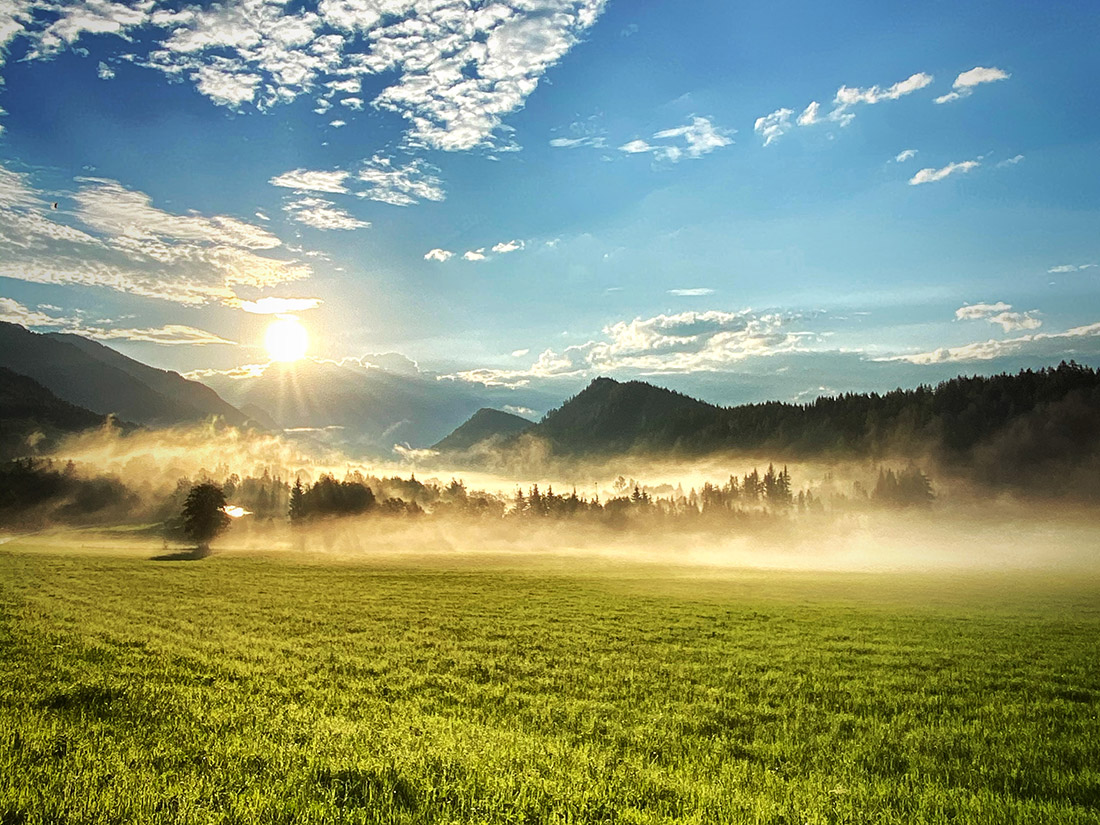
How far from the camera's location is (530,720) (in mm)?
18891

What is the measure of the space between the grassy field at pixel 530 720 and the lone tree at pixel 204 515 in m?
127

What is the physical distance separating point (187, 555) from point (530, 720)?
149 m

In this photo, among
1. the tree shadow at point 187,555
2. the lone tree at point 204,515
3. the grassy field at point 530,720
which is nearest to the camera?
the grassy field at point 530,720

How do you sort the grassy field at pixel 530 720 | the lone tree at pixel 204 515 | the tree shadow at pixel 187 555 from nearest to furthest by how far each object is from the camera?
the grassy field at pixel 530 720
the tree shadow at pixel 187 555
the lone tree at pixel 204 515

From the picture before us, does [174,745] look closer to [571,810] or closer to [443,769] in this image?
[443,769]

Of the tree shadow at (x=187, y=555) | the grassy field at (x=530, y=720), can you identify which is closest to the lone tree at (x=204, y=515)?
the tree shadow at (x=187, y=555)

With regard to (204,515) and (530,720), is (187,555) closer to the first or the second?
(204,515)

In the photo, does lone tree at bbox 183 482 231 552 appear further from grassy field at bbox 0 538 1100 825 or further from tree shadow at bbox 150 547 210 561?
grassy field at bbox 0 538 1100 825

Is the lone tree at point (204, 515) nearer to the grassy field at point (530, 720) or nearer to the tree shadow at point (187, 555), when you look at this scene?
the tree shadow at point (187, 555)

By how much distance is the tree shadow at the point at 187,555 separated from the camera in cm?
13350

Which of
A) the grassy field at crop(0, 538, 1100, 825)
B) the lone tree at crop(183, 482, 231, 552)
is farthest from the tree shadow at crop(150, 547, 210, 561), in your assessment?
the grassy field at crop(0, 538, 1100, 825)

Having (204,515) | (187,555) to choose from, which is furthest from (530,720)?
(204,515)

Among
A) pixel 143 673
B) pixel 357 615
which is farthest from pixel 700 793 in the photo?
pixel 357 615

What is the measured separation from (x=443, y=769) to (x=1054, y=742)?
1551 centimetres
